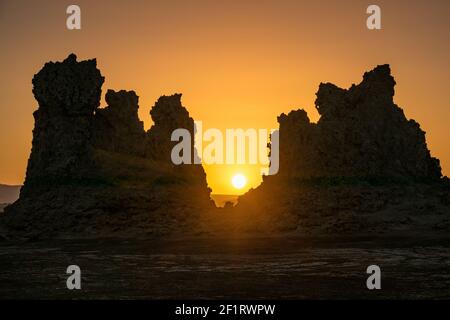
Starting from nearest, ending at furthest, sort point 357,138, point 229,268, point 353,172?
1. point 229,268
2. point 353,172
3. point 357,138

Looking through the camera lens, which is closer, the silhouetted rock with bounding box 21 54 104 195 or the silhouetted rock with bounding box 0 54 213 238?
the silhouetted rock with bounding box 0 54 213 238

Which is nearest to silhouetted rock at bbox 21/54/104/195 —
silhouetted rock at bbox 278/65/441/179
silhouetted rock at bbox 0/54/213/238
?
silhouetted rock at bbox 0/54/213/238

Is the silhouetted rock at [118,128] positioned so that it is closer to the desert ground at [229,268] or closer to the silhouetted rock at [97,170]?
the silhouetted rock at [97,170]

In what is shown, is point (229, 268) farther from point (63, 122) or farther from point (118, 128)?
point (118, 128)

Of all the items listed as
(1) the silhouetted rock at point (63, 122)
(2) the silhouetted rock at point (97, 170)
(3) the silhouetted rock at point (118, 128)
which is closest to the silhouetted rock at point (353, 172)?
(2) the silhouetted rock at point (97, 170)

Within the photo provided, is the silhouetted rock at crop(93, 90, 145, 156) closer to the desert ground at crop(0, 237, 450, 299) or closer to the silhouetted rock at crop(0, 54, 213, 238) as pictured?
the silhouetted rock at crop(0, 54, 213, 238)

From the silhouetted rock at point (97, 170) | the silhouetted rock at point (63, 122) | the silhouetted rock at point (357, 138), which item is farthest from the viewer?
the silhouetted rock at point (357, 138)

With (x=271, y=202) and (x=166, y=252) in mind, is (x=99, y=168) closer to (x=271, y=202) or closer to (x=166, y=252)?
(x=271, y=202)

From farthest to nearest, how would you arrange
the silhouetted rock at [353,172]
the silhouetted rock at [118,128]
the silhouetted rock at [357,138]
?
1. the silhouetted rock at [118,128]
2. the silhouetted rock at [357,138]
3. the silhouetted rock at [353,172]

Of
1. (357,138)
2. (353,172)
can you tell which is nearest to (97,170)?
(353,172)

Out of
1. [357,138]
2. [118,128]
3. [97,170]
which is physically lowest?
[97,170]

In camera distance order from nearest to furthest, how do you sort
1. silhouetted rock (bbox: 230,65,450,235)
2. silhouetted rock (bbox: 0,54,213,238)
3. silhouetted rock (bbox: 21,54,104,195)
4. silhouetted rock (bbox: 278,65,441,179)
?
silhouetted rock (bbox: 0,54,213,238) < silhouetted rock (bbox: 230,65,450,235) < silhouetted rock (bbox: 21,54,104,195) < silhouetted rock (bbox: 278,65,441,179)
